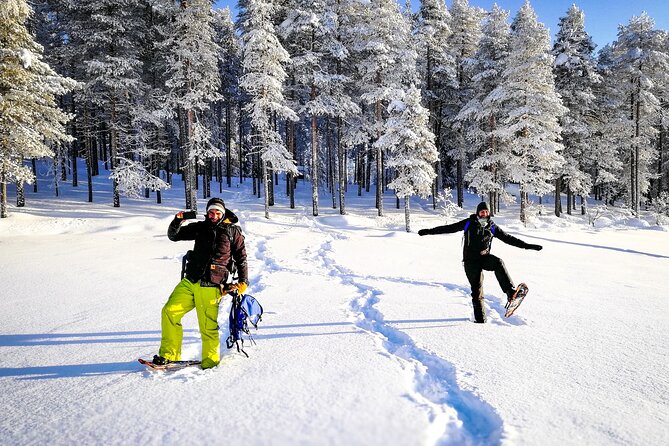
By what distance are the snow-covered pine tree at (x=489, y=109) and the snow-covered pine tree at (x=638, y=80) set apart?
37.2ft

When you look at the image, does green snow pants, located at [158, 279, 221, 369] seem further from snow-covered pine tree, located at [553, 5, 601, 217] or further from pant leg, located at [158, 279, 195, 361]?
snow-covered pine tree, located at [553, 5, 601, 217]

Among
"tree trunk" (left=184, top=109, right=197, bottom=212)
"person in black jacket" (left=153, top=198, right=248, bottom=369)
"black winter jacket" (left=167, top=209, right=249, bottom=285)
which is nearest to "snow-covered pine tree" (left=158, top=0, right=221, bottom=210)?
"tree trunk" (left=184, top=109, right=197, bottom=212)

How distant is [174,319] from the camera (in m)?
4.23

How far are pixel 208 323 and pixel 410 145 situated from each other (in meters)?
18.4

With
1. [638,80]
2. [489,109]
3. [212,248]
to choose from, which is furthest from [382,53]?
[212,248]

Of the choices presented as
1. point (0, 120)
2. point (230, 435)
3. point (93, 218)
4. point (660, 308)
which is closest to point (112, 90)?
point (0, 120)

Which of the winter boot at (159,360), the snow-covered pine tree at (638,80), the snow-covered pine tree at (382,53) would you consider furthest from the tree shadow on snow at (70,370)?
the snow-covered pine tree at (638,80)

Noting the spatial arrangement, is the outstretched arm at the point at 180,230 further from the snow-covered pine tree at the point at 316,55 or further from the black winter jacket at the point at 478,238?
the snow-covered pine tree at the point at 316,55

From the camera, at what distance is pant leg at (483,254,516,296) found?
5969 mm

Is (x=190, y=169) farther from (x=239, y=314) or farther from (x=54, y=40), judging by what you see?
(x=54, y=40)

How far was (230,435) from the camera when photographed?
293cm

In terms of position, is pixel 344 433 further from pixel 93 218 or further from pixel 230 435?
pixel 93 218

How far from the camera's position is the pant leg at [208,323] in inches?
165

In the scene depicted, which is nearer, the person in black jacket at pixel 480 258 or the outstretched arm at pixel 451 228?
the person in black jacket at pixel 480 258
